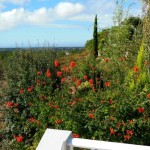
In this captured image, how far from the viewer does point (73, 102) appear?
509cm

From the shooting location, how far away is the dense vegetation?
487 cm

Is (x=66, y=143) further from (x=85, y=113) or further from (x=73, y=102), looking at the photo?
(x=73, y=102)

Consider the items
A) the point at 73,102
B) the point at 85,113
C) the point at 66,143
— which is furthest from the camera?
the point at 73,102

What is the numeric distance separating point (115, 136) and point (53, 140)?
2601mm

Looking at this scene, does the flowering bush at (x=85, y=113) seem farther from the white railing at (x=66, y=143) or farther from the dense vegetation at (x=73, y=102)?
the white railing at (x=66, y=143)

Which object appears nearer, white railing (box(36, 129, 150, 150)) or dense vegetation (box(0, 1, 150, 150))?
white railing (box(36, 129, 150, 150))

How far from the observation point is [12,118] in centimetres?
650

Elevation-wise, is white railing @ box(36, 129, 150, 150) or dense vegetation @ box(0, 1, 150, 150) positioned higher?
white railing @ box(36, 129, 150, 150)

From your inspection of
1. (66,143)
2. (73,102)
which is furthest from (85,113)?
(66,143)

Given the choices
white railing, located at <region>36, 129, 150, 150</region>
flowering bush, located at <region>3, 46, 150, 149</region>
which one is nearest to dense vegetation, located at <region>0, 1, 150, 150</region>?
flowering bush, located at <region>3, 46, 150, 149</region>

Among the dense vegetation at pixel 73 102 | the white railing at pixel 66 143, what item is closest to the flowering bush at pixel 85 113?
the dense vegetation at pixel 73 102

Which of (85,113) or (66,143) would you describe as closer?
(66,143)

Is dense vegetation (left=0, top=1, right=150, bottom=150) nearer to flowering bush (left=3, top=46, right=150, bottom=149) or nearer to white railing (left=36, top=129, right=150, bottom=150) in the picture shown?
flowering bush (left=3, top=46, right=150, bottom=149)

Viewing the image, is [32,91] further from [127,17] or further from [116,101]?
[127,17]
